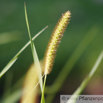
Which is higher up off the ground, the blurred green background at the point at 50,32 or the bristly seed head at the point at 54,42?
the blurred green background at the point at 50,32

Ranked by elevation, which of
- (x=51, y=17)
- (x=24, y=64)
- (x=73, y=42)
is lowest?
(x=24, y=64)

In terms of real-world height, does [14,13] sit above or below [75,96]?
above

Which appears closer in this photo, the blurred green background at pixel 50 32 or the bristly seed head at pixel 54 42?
the bristly seed head at pixel 54 42

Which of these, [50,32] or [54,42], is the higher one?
[50,32]

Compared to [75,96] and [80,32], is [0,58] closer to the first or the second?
[80,32]

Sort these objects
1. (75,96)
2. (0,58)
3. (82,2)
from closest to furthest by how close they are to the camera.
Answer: (75,96), (0,58), (82,2)

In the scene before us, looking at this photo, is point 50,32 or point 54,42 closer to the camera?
point 54,42

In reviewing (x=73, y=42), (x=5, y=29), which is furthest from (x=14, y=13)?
(x=73, y=42)

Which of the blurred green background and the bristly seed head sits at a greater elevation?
the blurred green background
